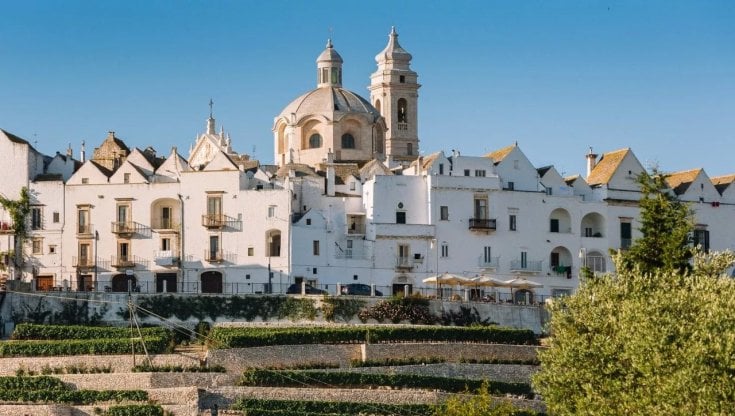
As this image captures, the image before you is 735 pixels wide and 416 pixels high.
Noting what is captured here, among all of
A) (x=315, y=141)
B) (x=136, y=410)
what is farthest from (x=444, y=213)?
(x=136, y=410)

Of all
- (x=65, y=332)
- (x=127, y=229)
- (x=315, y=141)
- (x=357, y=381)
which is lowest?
(x=357, y=381)

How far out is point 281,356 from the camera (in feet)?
235

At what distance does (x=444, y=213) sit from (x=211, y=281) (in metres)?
12.0

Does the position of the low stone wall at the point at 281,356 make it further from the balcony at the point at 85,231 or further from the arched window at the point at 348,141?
the arched window at the point at 348,141

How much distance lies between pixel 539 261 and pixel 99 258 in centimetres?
2147

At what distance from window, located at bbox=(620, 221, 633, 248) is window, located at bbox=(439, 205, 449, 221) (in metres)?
9.75

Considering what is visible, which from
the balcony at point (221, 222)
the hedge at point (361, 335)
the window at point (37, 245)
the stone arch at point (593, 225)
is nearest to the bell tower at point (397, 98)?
the stone arch at point (593, 225)

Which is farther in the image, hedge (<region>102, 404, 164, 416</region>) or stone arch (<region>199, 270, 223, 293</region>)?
stone arch (<region>199, 270, 223, 293</region>)

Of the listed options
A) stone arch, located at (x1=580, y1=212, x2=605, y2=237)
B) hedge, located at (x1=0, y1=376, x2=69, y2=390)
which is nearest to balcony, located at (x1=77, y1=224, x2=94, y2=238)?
hedge, located at (x1=0, y1=376, x2=69, y2=390)

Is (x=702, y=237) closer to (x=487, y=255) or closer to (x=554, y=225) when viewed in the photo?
(x=554, y=225)

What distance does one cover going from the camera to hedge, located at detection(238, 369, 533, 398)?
69.2 meters

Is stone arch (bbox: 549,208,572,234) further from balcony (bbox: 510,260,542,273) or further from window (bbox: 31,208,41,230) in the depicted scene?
window (bbox: 31,208,41,230)

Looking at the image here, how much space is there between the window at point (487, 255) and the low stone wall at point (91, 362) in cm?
2286

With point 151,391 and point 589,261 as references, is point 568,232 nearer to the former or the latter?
point 589,261
